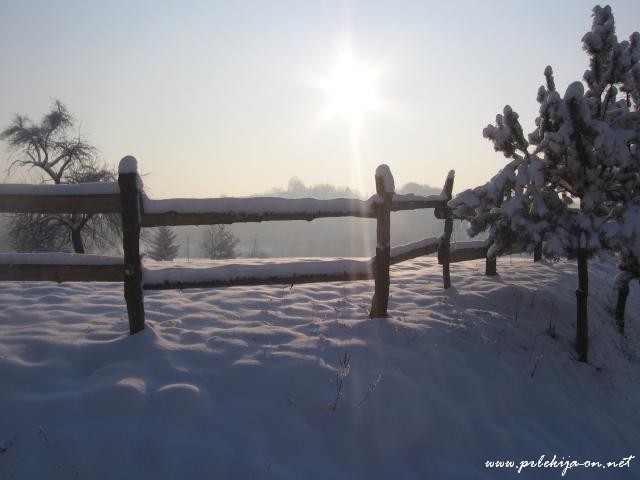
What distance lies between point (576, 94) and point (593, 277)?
23.9 feet

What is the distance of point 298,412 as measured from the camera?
386cm

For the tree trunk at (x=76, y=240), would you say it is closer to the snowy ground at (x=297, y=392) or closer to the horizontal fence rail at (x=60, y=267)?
the snowy ground at (x=297, y=392)

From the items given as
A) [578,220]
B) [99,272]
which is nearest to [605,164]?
[578,220]

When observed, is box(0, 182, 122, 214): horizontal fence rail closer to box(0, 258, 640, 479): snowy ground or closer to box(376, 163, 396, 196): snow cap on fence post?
box(0, 258, 640, 479): snowy ground

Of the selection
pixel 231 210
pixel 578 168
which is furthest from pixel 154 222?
pixel 578 168

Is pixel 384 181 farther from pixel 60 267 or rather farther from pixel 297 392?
pixel 60 267

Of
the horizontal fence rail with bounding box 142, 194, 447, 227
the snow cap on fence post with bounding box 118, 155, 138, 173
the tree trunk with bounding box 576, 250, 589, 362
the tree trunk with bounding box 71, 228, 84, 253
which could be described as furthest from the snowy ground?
the tree trunk with bounding box 71, 228, 84, 253

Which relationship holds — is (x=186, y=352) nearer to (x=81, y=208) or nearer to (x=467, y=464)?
(x=81, y=208)

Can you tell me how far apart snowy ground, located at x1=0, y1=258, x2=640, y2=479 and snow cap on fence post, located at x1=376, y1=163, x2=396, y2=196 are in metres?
1.72

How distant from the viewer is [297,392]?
407 cm

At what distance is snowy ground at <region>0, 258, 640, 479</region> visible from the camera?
3357 millimetres

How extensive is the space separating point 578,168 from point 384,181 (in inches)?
103

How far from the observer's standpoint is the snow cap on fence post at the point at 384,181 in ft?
18.7

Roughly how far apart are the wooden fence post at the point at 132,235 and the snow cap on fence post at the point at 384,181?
287 centimetres
